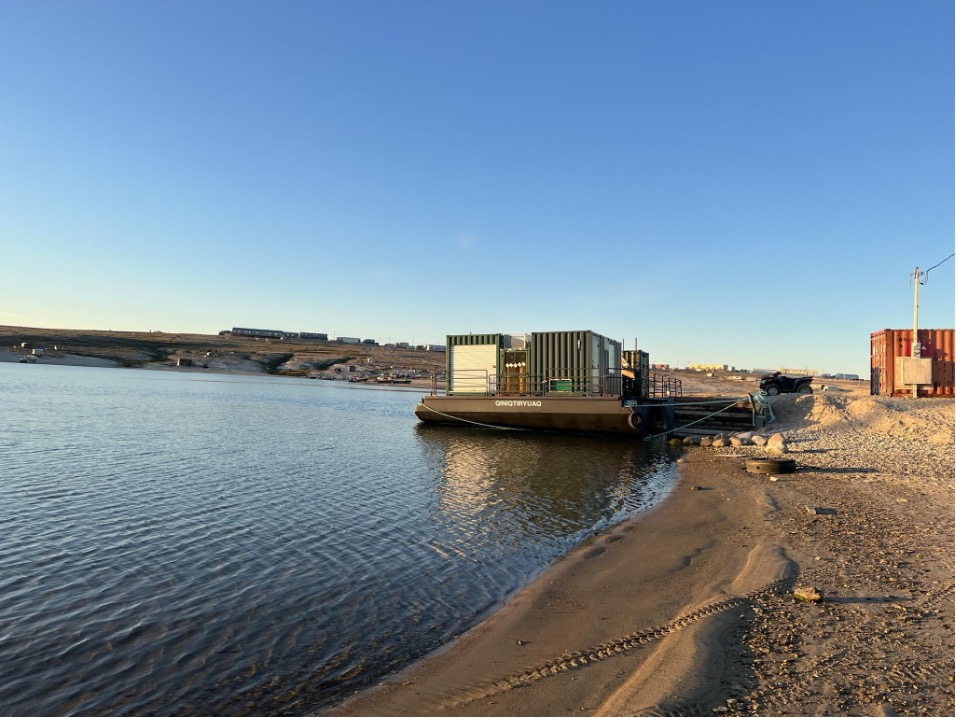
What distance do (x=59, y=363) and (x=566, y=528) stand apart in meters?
141

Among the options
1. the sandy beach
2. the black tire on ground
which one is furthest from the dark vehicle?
the sandy beach

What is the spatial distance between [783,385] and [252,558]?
134 ft

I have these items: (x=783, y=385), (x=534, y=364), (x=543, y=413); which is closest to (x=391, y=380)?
(x=783, y=385)

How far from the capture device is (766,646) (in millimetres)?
5848

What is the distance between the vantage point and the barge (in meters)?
28.2

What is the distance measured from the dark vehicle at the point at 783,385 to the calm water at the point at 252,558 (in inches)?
862

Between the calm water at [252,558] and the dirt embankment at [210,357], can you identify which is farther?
the dirt embankment at [210,357]

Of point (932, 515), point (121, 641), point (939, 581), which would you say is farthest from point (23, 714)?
point (932, 515)

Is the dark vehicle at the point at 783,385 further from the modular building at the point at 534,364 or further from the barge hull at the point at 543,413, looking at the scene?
the barge hull at the point at 543,413

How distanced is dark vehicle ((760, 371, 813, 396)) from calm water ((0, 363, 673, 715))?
21884 millimetres

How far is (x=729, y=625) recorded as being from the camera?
6.46m

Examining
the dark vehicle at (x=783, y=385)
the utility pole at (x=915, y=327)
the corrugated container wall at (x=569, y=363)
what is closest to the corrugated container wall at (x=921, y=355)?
the utility pole at (x=915, y=327)

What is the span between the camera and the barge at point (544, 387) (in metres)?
28.2

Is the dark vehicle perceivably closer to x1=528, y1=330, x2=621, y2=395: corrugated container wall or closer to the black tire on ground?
x1=528, y1=330, x2=621, y2=395: corrugated container wall
